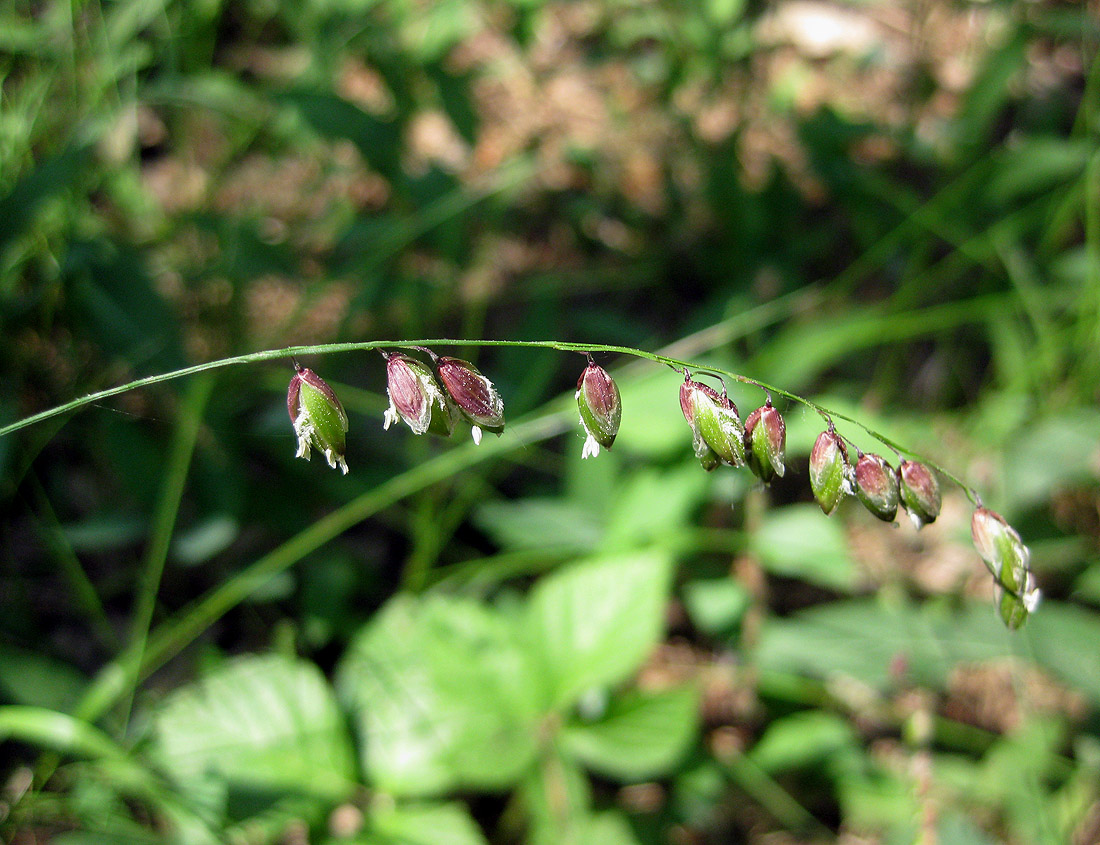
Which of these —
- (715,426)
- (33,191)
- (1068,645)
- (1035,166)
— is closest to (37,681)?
(33,191)

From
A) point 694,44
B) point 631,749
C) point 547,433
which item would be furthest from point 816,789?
point 694,44

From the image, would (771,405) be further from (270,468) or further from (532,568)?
(270,468)

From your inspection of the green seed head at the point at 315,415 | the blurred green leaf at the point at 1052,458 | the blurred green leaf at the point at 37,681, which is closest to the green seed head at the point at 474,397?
the green seed head at the point at 315,415

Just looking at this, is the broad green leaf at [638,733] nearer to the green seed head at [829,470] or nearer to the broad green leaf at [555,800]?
the broad green leaf at [555,800]

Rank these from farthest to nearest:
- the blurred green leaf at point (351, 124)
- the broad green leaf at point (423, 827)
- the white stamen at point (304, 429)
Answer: the blurred green leaf at point (351, 124), the broad green leaf at point (423, 827), the white stamen at point (304, 429)

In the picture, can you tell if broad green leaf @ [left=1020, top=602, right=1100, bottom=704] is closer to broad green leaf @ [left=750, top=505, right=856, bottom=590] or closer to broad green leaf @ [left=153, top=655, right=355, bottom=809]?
broad green leaf @ [left=750, top=505, right=856, bottom=590]

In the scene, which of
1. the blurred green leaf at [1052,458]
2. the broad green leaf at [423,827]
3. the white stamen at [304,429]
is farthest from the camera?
the blurred green leaf at [1052,458]
